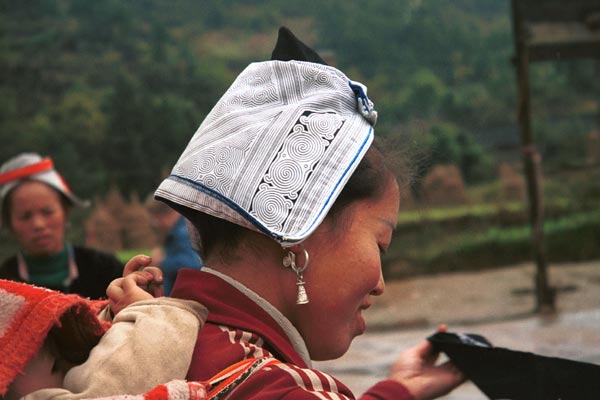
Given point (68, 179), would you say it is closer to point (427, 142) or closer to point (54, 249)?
point (54, 249)

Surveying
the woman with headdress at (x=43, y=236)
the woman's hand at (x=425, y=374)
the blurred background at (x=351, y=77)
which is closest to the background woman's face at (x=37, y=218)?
the woman with headdress at (x=43, y=236)

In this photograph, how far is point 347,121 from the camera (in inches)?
56.6

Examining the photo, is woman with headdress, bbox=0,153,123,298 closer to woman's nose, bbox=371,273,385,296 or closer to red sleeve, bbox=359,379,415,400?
red sleeve, bbox=359,379,415,400

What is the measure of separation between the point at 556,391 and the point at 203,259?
2.55ft

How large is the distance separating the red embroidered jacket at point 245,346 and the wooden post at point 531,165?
7.20 metres

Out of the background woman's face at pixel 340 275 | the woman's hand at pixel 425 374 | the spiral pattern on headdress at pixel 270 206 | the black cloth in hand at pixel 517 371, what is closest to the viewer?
the spiral pattern on headdress at pixel 270 206

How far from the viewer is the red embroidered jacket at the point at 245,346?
1.25 meters

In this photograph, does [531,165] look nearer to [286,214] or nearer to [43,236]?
[43,236]

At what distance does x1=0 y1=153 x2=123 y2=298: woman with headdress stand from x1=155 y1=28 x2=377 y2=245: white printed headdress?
263 centimetres

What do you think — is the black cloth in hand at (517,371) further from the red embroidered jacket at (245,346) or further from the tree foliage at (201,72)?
the tree foliage at (201,72)

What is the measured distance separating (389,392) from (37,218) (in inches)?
112

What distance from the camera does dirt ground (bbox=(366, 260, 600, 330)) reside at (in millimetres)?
9352

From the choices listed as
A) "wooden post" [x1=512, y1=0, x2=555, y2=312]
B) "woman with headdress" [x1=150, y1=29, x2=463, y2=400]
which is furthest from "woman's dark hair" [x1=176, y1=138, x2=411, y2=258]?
"wooden post" [x1=512, y1=0, x2=555, y2=312]

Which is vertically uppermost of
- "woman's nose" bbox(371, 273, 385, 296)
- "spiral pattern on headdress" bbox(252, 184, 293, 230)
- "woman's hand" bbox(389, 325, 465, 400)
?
"spiral pattern on headdress" bbox(252, 184, 293, 230)
